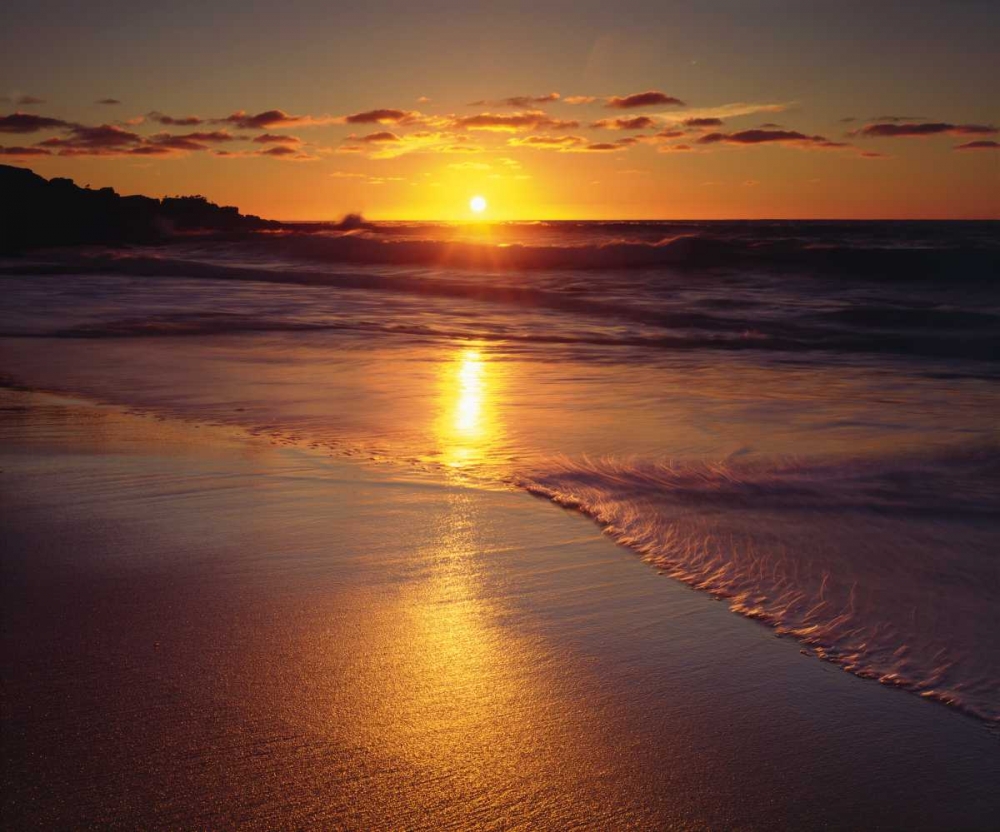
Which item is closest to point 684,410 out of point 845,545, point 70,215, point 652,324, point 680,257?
point 845,545

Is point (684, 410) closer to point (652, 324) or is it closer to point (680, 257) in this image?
point (652, 324)

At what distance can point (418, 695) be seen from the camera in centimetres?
223

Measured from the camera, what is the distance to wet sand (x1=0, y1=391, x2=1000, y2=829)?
1.80 m

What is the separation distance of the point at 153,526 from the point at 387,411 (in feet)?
8.29

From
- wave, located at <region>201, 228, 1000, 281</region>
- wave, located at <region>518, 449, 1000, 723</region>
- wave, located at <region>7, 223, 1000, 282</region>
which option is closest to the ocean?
wave, located at <region>518, 449, 1000, 723</region>

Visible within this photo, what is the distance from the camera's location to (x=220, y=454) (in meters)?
4.66

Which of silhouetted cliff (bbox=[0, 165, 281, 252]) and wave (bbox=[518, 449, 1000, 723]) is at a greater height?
silhouetted cliff (bbox=[0, 165, 281, 252])

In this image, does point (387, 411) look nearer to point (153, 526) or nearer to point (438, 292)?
point (153, 526)

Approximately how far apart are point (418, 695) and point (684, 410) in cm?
423

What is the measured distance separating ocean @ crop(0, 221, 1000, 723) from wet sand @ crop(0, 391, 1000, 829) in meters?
0.32

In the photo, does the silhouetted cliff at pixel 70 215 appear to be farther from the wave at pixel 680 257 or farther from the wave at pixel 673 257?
→ the wave at pixel 680 257

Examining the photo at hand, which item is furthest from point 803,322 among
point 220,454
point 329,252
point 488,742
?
point 329,252

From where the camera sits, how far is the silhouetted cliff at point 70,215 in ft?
119

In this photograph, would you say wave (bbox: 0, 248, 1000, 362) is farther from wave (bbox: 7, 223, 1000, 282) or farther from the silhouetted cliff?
the silhouetted cliff
